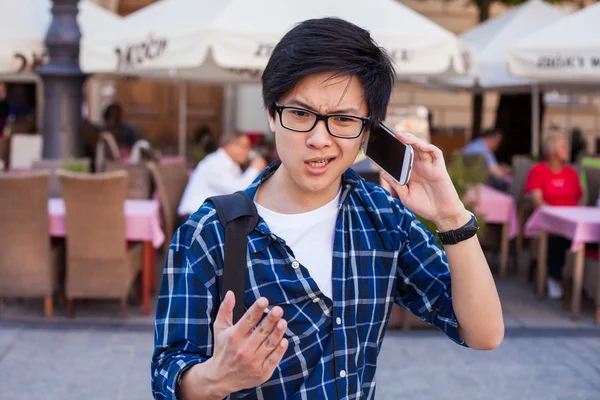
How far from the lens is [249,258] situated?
70.5 inches

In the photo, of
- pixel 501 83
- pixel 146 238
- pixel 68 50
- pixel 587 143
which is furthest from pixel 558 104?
pixel 146 238

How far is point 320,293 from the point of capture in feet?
5.97

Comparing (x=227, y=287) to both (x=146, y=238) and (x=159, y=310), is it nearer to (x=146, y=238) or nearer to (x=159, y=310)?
(x=159, y=310)

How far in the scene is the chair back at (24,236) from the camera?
649 centimetres

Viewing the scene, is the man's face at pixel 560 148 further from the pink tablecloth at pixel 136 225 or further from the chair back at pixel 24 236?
the chair back at pixel 24 236

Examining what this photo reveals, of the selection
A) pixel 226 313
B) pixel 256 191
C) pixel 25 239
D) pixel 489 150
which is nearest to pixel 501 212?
pixel 489 150

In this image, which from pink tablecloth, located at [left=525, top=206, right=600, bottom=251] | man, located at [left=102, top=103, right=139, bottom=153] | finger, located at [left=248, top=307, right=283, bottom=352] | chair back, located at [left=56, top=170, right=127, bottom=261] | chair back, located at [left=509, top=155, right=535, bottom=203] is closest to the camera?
finger, located at [left=248, top=307, right=283, bottom=352]

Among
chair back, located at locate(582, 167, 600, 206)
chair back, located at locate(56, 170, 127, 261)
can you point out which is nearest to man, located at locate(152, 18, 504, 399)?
chair back, located at locate(56, 170, 127, 261)

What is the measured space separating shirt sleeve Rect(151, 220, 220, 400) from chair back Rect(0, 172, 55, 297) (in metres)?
4.98

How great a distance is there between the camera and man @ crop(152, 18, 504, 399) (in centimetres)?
177

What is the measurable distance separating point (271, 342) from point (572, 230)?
606cm

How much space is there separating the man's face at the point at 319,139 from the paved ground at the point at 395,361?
3.55m

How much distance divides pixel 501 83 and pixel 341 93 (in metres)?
10.3

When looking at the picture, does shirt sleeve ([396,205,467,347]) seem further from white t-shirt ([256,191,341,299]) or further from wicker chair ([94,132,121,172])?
wicker chair ([94,132,121,172])
